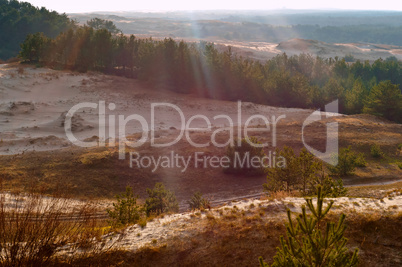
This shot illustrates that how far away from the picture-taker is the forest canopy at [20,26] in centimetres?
7625

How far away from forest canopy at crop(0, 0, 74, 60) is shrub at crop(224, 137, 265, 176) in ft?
215

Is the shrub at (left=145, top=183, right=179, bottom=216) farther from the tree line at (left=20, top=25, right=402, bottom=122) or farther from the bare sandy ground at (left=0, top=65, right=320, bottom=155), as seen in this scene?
the tree line at (left=20, top=25, right=402, bottom=122)

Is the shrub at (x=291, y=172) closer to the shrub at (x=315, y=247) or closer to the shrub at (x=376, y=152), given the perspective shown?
the shrub at (x=315, y=247)

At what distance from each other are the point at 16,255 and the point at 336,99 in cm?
4558

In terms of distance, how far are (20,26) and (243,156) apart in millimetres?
75233

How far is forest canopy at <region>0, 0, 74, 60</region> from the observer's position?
250 feet

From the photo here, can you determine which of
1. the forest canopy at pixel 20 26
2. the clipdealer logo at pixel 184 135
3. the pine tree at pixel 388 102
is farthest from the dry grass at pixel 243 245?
the forest canopy at pixel 20 26

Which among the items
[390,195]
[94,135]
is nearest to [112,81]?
[94,135]

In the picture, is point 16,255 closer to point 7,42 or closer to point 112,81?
point 112,81

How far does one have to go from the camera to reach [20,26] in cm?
7800

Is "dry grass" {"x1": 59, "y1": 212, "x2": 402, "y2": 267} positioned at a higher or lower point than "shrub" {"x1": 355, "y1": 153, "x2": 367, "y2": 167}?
higher

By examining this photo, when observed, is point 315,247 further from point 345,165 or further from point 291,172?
point 345,165

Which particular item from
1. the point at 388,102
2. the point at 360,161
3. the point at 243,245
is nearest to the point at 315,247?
the point at 243,245

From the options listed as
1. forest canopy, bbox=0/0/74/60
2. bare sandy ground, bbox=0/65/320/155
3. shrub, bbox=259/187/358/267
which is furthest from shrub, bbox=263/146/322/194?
forest canopy, bbox=0/0/74/60
